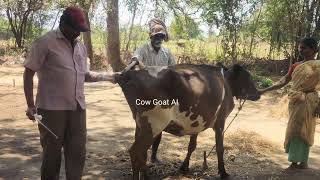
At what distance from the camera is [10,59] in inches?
760

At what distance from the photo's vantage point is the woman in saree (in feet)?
17.3

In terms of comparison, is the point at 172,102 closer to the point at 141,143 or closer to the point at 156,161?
the point at 141,143

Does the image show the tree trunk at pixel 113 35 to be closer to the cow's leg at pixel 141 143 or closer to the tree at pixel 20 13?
the tree at pixel 20 13

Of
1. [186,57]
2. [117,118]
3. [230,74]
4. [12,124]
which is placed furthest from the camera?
[186,57]

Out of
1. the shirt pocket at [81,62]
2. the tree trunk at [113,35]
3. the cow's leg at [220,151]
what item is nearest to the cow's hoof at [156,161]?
the cow's leg at [220,151]

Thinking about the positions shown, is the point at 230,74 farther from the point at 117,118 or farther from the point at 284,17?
the point at 284,17

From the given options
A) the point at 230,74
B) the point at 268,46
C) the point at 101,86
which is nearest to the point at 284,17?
the point at 268,46

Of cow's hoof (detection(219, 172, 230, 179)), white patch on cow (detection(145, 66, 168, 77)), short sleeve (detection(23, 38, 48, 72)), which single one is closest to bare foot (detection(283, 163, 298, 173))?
cow's hoof (detection(219, 172, 230, 179))

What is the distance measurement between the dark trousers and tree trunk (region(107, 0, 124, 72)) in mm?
11834

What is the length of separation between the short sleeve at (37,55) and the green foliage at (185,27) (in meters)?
13.0

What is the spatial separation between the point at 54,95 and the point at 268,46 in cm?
1572

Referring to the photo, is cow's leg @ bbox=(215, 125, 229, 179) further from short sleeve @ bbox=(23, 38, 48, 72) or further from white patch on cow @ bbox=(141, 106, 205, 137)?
short sleeve @ bbox=(23, 38, 48, 72)

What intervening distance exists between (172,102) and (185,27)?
42.7ft

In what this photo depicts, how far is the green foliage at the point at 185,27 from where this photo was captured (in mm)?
16688
